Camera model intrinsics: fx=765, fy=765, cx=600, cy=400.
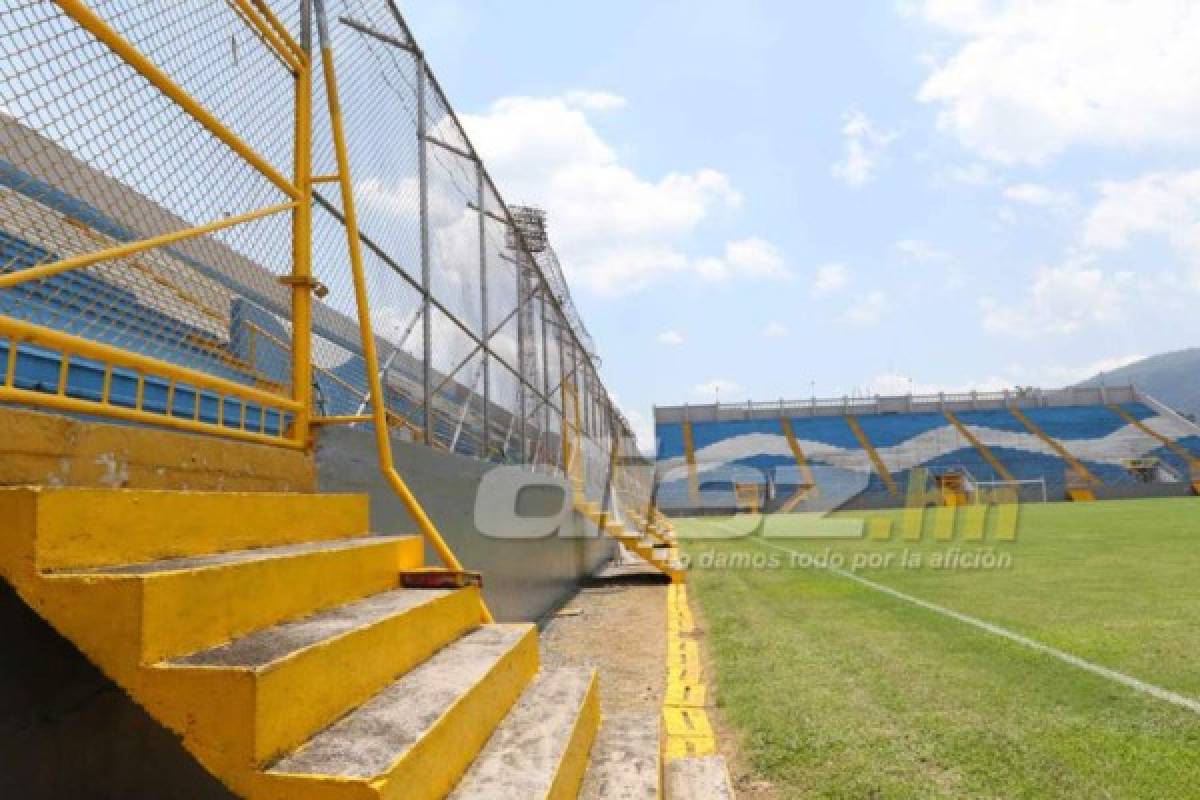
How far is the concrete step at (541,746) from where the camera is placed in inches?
71.8

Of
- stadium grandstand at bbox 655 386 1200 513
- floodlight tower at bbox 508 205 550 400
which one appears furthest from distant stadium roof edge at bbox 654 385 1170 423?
floodlight tower at bbox 508 205 550 400

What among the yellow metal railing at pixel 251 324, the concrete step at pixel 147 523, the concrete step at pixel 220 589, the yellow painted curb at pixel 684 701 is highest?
the yellow metal railing at pixel 251 324

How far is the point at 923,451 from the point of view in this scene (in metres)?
45.5

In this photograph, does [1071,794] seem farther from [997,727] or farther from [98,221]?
[98,221]

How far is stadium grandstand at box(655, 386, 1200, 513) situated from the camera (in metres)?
36.9

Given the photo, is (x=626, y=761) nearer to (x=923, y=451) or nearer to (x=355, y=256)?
(x=355, y=256)

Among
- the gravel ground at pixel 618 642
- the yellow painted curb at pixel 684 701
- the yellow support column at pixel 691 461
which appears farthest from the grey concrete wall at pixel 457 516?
the yellow support column at pixel 691 461

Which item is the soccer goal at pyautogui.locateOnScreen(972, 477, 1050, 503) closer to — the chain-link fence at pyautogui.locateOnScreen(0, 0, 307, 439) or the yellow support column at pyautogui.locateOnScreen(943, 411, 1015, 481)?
the yellow support column at pyautogui.locateOnScreen(943, 411, 1015, 481)

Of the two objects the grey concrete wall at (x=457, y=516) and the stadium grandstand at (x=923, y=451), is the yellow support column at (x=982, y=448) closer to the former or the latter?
the stadium grandstand at (x=923, y=451)

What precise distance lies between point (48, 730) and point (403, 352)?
3.15m

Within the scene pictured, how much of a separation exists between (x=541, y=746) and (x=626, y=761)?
1.69 feet

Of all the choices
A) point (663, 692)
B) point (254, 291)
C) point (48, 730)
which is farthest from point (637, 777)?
point (254, 291)

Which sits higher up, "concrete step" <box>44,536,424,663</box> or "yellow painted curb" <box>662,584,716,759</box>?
"concrete step" <box>44,536,424,663</box>

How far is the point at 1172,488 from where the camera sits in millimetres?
33969
